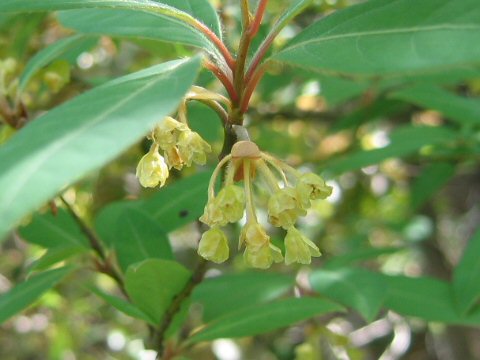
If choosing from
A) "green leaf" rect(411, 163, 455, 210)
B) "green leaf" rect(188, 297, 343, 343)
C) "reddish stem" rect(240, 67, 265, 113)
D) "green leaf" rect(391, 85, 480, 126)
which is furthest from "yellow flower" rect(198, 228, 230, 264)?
"green leaf" rect(411, 163, 455, 210)

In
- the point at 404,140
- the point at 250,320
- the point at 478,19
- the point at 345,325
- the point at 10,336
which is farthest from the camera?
the point at 10,336

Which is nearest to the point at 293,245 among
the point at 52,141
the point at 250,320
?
the point at 250,320

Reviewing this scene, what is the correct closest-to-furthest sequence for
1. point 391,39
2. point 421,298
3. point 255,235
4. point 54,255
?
point 391,39 < point 255,235 < point 54,255 < point 421,298

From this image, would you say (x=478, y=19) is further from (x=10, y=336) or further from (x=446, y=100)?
(x=10, y=336)

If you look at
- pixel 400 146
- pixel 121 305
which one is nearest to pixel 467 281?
pixel 400 146

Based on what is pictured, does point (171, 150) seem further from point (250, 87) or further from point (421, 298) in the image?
point (421, 298)

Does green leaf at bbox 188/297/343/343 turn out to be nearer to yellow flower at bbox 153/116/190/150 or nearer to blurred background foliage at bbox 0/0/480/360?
blurred background foliage at bbox 0/0/480/360

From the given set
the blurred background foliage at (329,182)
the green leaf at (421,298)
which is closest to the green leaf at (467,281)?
the green leaf at (421,298)
